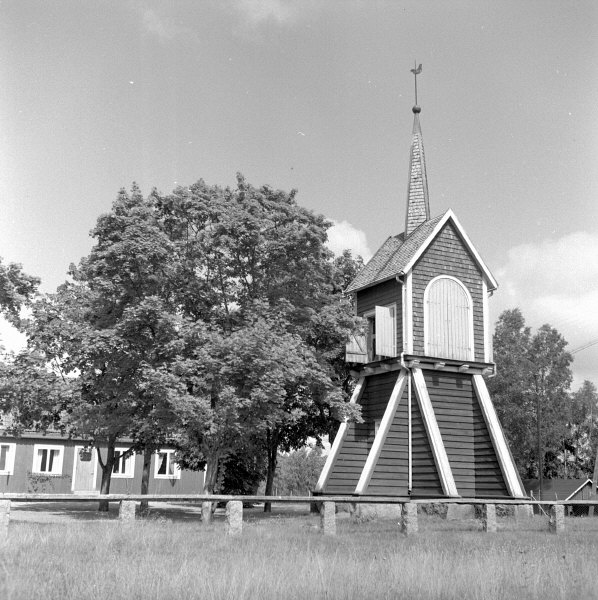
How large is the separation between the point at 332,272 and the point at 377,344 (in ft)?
10.9

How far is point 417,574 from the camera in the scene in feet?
28.7

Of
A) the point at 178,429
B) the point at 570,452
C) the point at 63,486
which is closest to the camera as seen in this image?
the point at 178,429

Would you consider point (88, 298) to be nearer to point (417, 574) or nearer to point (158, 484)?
point (417, 574)

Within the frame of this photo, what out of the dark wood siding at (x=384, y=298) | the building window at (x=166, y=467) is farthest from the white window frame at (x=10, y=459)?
the dark wood siding at (x=384, y=298)

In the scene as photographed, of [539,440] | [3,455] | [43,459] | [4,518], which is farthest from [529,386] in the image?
[4,518]

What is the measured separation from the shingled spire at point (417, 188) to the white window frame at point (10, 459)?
27.7 meters

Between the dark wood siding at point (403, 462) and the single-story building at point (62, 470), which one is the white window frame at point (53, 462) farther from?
the dark wood siding at point (403, 462)

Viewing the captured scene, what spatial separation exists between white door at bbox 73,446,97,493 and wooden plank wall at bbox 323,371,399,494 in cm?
2409

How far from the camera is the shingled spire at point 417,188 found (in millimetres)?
33188

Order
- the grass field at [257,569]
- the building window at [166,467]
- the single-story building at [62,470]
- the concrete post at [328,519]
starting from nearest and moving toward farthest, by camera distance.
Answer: the grass field at [257,569] → the concrete post at [328,519] → the single-story building at [62,470] → the building window at [166,467]

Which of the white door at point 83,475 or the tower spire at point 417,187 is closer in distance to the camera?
the tower spire at point 417,187

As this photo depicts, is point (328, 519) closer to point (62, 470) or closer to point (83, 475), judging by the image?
point (62, 470)

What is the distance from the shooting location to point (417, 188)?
33844 mm

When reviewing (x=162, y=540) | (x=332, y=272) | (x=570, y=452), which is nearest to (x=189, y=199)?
(x=332, y=272)
